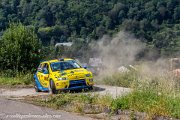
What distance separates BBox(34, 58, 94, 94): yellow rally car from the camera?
17188mm

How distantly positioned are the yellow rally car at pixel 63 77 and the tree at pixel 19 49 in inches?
219

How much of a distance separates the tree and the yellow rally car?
18.3ft

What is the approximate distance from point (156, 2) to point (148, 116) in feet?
155

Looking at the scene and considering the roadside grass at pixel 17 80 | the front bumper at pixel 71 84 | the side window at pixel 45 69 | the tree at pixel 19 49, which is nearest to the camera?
the front bumper at pixel 71 84

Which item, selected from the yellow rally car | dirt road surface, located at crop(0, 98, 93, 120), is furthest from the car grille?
dirt road surface, located at crop(0, 98, 93, 120)

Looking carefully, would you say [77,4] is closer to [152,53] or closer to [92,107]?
[152,53]

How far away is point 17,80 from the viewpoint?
22.4m

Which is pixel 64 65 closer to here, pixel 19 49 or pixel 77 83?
pixel 77 83

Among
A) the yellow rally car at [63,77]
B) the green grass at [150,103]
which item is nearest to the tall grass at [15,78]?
the yellow rally car at [63,77]

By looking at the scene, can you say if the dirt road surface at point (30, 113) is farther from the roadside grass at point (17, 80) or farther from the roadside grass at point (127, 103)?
the roadside grass at point (17, 80)

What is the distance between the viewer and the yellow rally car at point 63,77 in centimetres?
1719

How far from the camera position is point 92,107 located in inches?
500

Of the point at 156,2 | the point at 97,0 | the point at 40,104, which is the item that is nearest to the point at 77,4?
the point at 97,0

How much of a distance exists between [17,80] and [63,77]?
5.79 m
